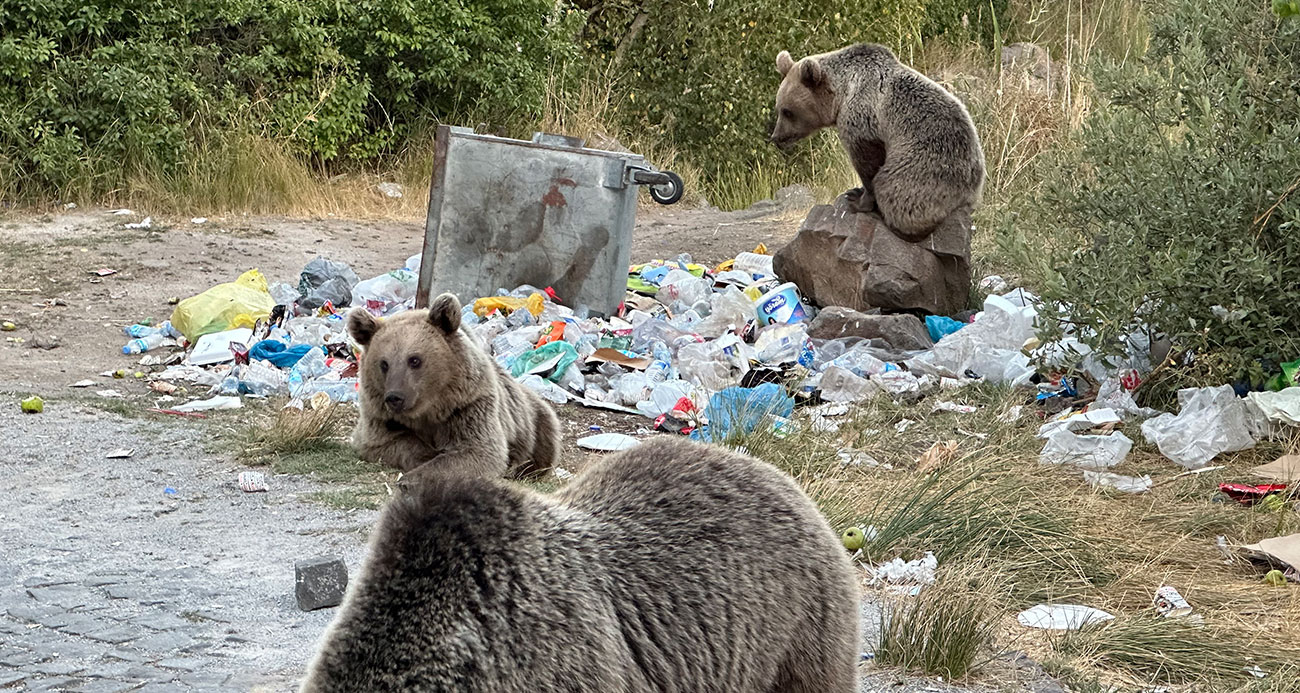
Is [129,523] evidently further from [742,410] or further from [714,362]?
[714,362]

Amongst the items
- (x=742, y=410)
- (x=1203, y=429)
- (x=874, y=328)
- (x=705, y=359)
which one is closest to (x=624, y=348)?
(x=705, y=359)

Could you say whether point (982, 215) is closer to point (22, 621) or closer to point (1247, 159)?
point (1247, 159)

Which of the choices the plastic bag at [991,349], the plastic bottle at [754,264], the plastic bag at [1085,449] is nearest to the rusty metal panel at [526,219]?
the plastic bottle at [754,264]

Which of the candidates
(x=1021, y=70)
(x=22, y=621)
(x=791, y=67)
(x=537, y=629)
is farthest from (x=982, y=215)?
(x=537, y=629)

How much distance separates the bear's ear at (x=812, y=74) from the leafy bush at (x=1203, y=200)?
2668 millimetres

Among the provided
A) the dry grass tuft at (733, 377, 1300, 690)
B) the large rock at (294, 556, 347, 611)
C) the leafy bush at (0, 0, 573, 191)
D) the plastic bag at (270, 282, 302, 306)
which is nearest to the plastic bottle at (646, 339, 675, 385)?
the dry grass tuft at (733, 377, 1300, 690)

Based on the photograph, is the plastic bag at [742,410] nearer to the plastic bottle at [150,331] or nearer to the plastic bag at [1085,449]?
the plastic bag at [1085,449]

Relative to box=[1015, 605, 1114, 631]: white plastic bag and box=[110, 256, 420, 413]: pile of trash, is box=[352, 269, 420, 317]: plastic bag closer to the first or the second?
box=[110, 256, 420, 413]: pile of trash

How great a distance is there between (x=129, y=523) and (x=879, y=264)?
562 cm

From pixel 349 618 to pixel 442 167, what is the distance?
714 centimetres

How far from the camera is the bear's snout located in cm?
546

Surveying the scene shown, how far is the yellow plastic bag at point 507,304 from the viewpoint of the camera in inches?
343

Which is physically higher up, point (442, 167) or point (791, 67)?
point (791, 67)

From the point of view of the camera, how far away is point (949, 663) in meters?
3.87
